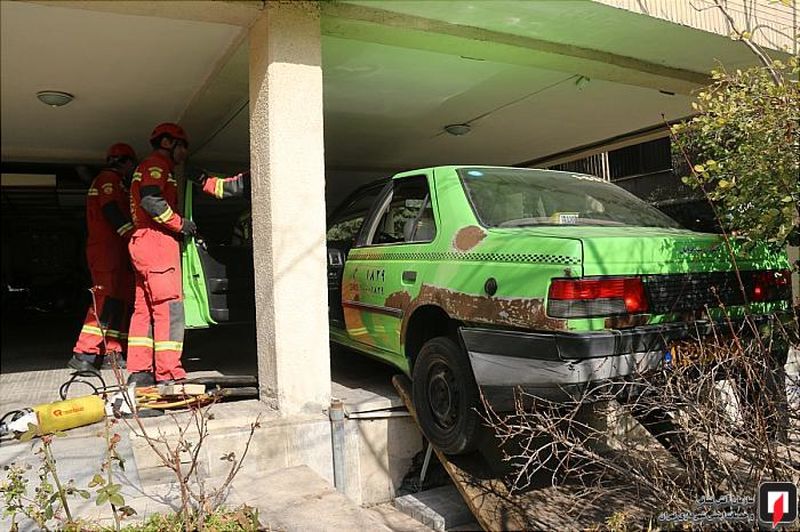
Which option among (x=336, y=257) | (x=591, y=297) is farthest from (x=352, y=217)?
(x=591, y=297)

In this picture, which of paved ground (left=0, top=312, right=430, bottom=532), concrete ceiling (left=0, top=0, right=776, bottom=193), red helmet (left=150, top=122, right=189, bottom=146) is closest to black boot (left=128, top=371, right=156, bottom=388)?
paved ground (left=0, top=312, right=430, bottom=532)

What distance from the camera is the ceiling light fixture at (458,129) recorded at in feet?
25.3

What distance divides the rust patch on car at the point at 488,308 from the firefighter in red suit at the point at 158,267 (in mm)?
1842

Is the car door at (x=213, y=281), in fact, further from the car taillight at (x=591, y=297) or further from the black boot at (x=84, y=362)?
the car taillight at (x=591, y=297)

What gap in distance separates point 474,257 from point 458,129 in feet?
15.3

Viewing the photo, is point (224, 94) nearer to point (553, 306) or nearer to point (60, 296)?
point (553, 306)

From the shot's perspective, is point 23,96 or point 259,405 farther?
point 23,96

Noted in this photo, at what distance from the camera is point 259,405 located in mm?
4273

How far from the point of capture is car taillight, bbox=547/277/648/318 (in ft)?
9.77

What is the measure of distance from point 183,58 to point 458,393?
3401 millimetres

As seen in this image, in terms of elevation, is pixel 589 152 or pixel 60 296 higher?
pixel 589 152

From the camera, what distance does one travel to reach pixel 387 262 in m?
4.38

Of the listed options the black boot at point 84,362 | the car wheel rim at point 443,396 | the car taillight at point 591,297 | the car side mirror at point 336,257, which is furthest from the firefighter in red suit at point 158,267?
the car taillight at point 591,297

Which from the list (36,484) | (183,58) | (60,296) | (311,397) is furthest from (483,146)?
(60,296)
